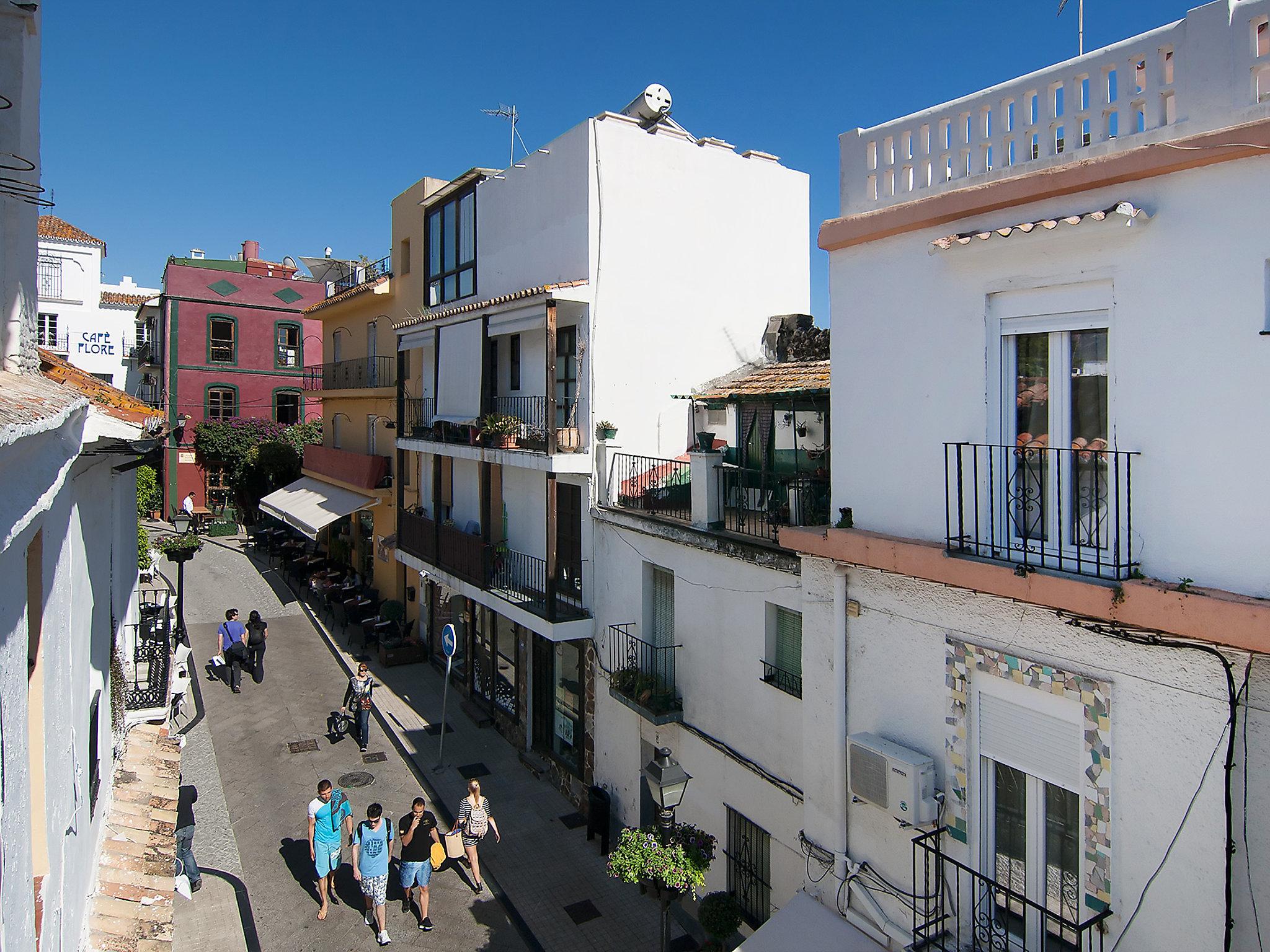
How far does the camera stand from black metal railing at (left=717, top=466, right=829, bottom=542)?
9539mm

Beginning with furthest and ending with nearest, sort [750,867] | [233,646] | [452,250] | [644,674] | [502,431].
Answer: [452,250]
[233,646]
[502,431]
[644,674]
[750,867]

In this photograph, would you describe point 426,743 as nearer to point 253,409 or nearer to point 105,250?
point 253,409

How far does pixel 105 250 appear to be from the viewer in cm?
3709

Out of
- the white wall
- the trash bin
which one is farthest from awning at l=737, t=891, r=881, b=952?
the trash bin

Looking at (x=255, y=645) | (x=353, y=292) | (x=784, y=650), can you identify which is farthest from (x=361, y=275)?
(x=784, y=650)

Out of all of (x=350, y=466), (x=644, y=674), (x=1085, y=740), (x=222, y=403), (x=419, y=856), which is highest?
(x=222, y=403)

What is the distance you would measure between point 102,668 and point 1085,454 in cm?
915

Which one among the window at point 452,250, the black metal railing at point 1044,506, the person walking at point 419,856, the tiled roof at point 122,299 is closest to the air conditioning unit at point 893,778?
the black metal railing at point 1044,506

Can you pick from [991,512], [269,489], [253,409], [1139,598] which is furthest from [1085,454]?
[253,409]

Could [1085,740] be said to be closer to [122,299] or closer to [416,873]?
[416,873]

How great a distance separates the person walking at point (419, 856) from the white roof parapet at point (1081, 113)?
8933 mm

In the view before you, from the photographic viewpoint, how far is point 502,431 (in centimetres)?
1488

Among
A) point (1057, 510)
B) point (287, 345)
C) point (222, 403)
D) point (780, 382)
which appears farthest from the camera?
point (287, 345)

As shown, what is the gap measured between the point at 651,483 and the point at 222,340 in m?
31.8
